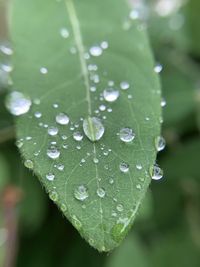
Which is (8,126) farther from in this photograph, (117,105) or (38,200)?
(117,105)

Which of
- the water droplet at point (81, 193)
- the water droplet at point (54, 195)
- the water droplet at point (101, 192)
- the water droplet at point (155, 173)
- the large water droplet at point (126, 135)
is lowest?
the water droplet at point (155, 173)

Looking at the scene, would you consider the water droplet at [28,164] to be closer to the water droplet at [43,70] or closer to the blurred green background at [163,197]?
the water droplet at [43,70]

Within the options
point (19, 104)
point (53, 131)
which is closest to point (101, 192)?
point (53, 131)

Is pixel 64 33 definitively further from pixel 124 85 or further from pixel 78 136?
pixel 78 136

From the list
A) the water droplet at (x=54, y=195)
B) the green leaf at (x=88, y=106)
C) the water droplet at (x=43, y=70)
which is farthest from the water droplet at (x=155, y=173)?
the water droplet at (x=43, y=70)

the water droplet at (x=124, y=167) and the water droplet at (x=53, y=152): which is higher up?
the water droplet at (x=53, y=152)
